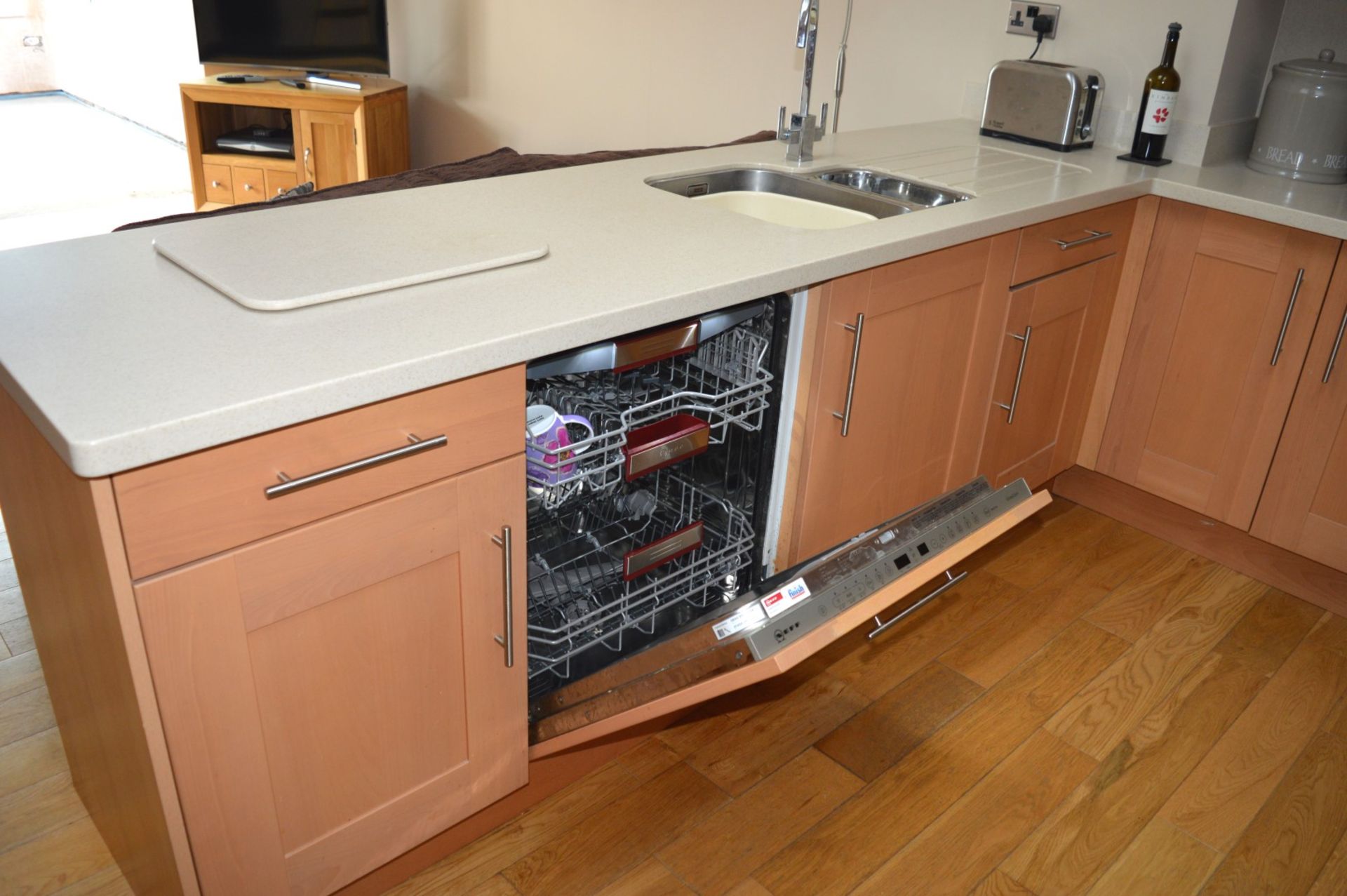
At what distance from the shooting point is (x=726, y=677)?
1372 millimetres

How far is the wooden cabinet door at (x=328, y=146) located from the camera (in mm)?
4727

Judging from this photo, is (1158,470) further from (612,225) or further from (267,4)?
(267,4)

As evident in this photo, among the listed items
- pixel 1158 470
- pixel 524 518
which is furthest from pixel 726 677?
pixel 1158 470

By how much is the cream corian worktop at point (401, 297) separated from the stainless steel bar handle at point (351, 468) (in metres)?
0.08

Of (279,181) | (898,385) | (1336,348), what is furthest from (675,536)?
(279,181)

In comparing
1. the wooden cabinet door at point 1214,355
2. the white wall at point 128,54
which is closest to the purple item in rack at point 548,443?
the wooden cabinet door at point 1214,355

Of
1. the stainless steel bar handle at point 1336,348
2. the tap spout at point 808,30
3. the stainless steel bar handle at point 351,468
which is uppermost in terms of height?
the tap spout at point 808,30

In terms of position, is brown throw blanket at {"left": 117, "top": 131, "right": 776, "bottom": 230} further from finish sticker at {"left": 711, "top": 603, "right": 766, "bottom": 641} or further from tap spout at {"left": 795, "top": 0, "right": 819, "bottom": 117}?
finish sticker at {"left": 711, "top": 603, "right": 766, "bottom": 641}

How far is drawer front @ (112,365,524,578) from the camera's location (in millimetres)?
1052

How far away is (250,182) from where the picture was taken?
4.87 m

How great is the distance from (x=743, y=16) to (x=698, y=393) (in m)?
2.46

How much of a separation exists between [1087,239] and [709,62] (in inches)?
74.6

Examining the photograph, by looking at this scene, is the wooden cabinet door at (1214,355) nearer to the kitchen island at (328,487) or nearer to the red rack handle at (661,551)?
the kitchen island at (328,487)

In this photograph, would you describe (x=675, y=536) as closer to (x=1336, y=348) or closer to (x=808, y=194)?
(x=808, y=194)
